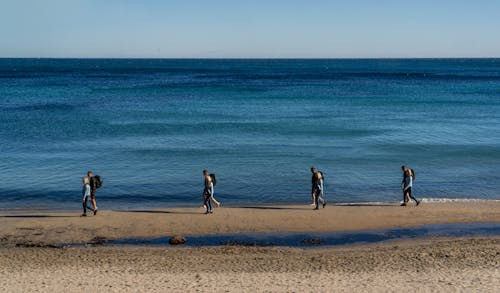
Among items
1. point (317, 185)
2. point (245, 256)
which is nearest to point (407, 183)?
point (317, 185)

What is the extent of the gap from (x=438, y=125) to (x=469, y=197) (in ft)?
66.6

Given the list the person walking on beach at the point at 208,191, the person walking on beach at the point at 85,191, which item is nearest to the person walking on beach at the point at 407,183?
the person walking on beach at the point at 208,191

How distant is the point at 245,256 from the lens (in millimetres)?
14203

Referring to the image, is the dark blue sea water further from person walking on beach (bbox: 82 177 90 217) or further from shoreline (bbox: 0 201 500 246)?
person walking on beach (bbox: 82 177 90 217)

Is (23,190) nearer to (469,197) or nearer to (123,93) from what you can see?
(469,197)

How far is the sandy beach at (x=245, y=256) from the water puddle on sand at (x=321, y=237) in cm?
40

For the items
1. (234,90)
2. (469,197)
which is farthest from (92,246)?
(234,90)

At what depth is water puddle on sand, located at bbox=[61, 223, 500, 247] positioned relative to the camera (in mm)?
15617

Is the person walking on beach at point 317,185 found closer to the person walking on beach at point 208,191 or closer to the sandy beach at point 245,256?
the sandy beach at point 245,256

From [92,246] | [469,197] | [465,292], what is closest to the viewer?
[465,292]

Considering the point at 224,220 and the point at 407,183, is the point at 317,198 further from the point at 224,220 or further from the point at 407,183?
the point at 224,220

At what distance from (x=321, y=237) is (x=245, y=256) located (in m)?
3.02

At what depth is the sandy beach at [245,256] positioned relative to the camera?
1192 cm

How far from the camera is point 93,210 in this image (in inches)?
717
